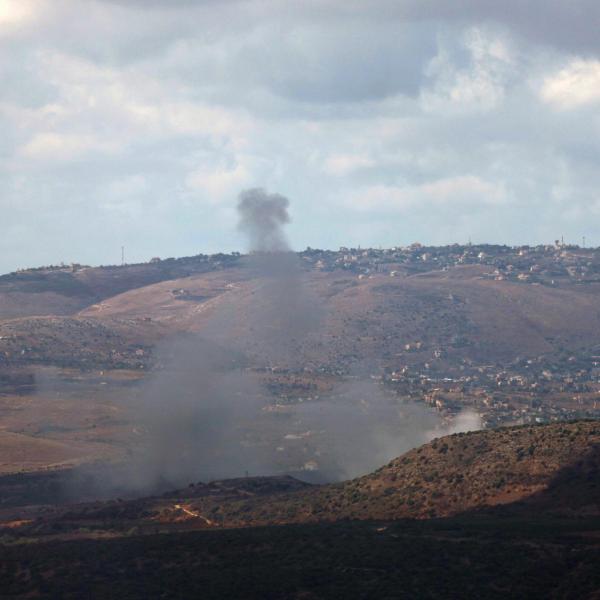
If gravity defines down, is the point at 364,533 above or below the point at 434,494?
above

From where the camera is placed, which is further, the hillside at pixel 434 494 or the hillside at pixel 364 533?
the hillside at pixel 434 494

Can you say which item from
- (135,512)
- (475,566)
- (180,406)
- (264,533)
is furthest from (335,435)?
(475,566)

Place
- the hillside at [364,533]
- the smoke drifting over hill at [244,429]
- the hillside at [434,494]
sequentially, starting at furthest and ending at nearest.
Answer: the smoke drifting over hill at [244,429] < the hillside at [434,494] < the hillside at [364,533]

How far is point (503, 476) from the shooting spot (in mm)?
99188

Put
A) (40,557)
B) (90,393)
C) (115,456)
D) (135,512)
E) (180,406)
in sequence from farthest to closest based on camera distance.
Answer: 1. (90,393)
2. (180,406)
3. (115,456)
4. (135,512)
5. (40,557)

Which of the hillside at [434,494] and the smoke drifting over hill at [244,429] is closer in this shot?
the hillside at [434,494]

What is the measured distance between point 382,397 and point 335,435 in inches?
1221

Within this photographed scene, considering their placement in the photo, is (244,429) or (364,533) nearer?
(364,533)

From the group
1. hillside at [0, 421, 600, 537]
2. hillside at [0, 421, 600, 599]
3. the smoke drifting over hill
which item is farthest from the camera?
the smoke drifting over hill

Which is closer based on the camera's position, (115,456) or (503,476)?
(503,476)

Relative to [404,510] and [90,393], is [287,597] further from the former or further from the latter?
[90,393]

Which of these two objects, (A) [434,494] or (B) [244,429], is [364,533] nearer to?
(A) [434,494]

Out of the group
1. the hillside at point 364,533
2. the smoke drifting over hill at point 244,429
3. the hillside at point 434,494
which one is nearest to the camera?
the hillside at point 364,533

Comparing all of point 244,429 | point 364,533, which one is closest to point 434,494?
point 364,533
